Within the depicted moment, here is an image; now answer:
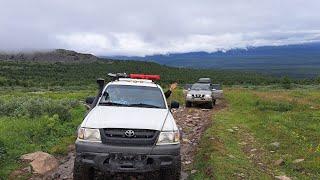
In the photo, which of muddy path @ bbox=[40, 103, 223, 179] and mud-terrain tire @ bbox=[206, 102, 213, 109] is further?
mud-terrain tire @ bbox=[206, 102, 213, 109]

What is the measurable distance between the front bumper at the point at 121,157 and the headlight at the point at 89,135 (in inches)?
4.3

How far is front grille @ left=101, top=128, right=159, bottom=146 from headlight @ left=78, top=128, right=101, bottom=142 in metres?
0.10

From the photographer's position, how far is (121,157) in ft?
27.0

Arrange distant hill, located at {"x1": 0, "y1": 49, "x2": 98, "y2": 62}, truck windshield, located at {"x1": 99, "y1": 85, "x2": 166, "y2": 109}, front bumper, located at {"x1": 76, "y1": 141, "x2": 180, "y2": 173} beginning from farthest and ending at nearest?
distant hill, located at {"x1": 0, "y1": 49, "x2": 98, "y2": 62}
truck windshield, located at {"x1": 99, "y1": 85, "x2": 166, "y2": 109}
front bumper, located at {"x1": 76, "y1": 141, "x2": 180, "y2": 173}

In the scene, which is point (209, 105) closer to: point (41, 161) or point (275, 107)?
point (275, 107)

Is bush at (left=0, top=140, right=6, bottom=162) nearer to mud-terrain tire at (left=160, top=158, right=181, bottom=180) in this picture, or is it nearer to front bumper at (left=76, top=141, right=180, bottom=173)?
front bumper at (left=76, top=141, right=180, bottom=173)

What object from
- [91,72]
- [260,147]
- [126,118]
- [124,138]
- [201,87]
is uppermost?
[126,118]

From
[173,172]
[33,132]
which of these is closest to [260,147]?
[173,172]

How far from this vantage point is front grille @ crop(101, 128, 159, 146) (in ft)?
27.3

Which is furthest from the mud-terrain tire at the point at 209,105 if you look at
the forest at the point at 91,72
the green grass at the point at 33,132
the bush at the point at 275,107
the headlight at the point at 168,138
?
the forest at the point at 91,72

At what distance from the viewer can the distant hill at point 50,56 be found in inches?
6535

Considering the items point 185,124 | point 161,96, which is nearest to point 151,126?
point 161,96

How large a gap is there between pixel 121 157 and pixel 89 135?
0.73 m

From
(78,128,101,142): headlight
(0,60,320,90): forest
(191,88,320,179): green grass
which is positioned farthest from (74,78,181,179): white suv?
(0,60,320,90): forest
